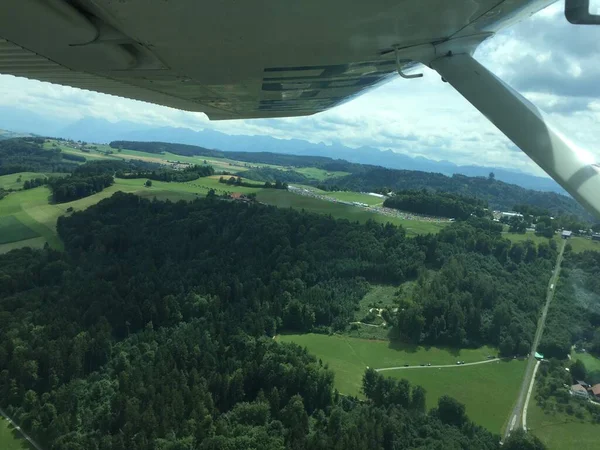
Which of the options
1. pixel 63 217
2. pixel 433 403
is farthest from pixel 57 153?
pixel 433 403

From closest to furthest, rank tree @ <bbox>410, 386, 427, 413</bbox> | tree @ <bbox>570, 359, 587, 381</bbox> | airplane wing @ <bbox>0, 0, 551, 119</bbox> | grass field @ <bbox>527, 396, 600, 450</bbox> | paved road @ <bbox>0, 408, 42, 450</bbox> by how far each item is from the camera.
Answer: airplane wing @ <bbox>0, 0, 551, 119</bbox> < paved road @ <bbox>0, 408, 42, 450</bbox> < grass field @ <bbox>527, 396, 600, 450</bbox> < tree @ <bbox>410, 386, 427, 413</bbox> < tree @ <bbox>570, 359, 587, 381</bbox>

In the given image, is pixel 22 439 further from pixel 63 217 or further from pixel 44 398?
pixel 63 217

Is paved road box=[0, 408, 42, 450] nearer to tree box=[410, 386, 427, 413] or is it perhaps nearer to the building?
tree box=[410, 386, 427, 413]

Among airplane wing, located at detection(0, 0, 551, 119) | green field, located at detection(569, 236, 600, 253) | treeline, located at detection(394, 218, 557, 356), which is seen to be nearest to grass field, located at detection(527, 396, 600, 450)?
treeline, located at detection(394, 218, 557, 356)

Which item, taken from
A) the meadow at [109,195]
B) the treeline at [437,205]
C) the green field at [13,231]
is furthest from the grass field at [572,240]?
the green field at [13,231]

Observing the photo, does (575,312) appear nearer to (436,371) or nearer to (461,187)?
(436,371)
